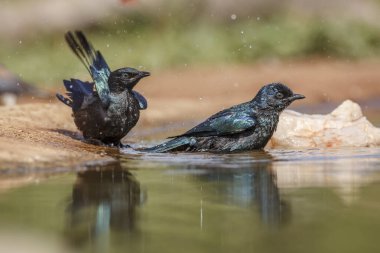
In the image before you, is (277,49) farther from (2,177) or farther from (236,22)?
(2,177)

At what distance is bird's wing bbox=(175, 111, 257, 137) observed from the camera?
773 cm

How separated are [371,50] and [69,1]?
26.4ft

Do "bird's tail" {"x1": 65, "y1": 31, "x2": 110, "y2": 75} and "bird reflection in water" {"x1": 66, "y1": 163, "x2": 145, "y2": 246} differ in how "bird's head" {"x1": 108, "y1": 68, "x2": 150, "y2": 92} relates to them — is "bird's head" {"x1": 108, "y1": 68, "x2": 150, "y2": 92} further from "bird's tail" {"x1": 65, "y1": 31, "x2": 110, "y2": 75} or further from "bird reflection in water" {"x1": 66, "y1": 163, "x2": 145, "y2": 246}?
"bird reflection in water" {"x1": 66, "y1": 163, "x2": 145, "y2": 246}

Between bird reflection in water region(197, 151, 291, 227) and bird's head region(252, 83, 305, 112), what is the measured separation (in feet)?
3.46

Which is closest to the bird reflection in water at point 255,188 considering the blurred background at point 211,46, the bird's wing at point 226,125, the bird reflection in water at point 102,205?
the bird reflection in water at point 102,205

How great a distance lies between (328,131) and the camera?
8.35 m

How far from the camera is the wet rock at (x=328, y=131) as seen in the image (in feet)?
27.0

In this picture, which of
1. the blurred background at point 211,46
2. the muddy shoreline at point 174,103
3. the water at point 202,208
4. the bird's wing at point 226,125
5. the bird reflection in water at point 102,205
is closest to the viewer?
the water at point 202,208

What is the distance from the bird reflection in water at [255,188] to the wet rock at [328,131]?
1421mm

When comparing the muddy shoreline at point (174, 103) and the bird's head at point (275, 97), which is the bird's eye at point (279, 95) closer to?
the bird's head at point (275, 97)

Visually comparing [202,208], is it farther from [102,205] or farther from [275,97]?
[275,97]

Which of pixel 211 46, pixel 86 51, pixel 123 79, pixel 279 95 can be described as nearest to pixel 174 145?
pixel 123 79

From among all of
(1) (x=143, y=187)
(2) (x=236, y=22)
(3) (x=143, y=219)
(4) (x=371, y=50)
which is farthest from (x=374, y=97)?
(3) (x=143, y=219)

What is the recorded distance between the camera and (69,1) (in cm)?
2264
